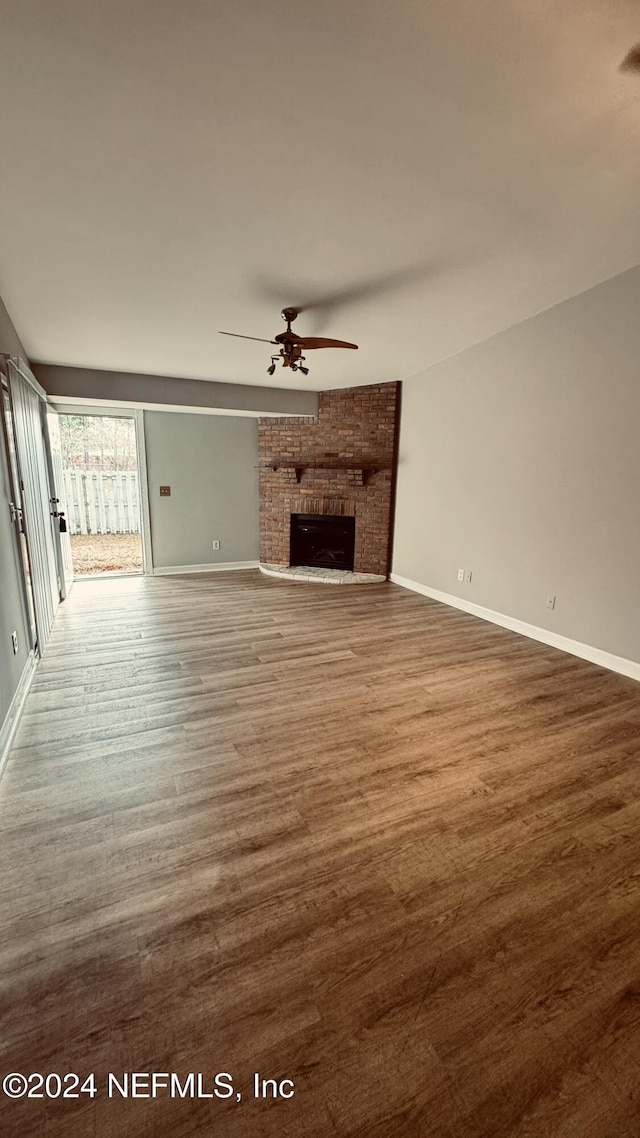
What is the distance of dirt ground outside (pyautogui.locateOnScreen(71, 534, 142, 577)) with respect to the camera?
6488mm

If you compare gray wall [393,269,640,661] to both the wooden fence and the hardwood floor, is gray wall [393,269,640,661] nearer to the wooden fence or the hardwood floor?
the hardwood floor

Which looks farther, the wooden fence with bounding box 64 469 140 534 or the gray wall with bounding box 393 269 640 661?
the wooden fence with bounding box 64 469 140 534

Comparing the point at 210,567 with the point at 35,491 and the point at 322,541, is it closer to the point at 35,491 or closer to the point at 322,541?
the point at 322,541

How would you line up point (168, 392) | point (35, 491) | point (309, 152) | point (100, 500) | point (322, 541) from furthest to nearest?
point (100, 500) < point (322, 541) < point (168, 392) < point (35, 491) < point (309, 152)

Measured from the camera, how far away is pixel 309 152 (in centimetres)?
187

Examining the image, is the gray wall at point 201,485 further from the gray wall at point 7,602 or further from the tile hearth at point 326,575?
the gray wall at point 7,602

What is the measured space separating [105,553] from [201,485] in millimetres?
2230

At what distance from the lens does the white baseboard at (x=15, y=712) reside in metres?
2.20

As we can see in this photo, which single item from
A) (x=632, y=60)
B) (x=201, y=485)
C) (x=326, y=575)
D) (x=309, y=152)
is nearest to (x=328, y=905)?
(x=309, y=152)

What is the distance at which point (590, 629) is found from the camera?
11.6ft

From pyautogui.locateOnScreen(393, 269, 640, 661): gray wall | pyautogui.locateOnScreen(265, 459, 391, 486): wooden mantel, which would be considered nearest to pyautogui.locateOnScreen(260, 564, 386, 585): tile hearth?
pyautogui.locateOnScreen(393, 269, 640, 661): gray wall

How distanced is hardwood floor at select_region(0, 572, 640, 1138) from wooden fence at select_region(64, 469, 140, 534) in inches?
166

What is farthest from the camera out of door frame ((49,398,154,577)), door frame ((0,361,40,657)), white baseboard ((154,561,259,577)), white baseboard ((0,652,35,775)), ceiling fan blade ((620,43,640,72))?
white baseboard ((154,561,259,577))

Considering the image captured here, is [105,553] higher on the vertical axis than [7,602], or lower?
lower
